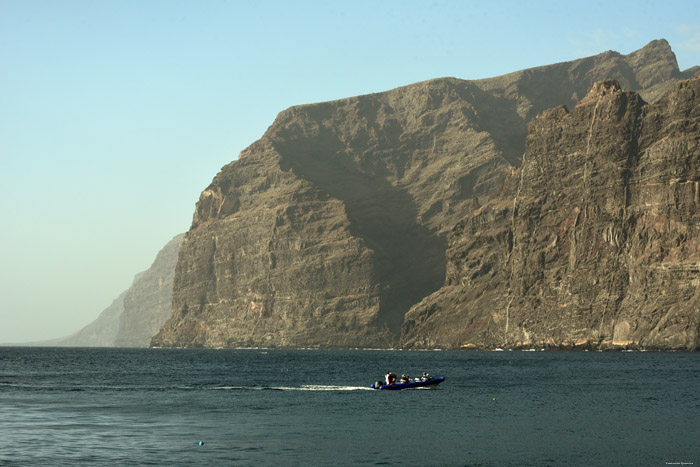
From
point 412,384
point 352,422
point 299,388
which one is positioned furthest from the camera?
point 299,388

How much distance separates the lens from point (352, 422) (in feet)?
223

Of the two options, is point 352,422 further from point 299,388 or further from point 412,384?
point 299,388

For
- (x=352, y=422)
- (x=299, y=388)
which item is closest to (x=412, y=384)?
(x=299, y=388)

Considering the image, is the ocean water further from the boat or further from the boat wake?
the boat

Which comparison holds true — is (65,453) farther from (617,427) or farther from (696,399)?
(696,399)

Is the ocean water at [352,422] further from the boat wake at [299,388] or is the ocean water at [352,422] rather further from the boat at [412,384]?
the boat at [412,384]

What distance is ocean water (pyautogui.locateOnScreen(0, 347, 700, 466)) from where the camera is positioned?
5038cm

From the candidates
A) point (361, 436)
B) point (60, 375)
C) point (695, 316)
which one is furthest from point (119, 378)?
point (695, 316)

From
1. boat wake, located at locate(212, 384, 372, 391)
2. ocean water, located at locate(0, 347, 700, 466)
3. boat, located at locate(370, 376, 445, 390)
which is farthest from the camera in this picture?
boat wake, located at locate(212, 384, 372, 391)

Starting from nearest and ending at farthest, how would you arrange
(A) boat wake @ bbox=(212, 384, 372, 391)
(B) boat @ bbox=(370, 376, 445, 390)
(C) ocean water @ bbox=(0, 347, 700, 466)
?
1. (C) ocean water @ bbox=(0, 347, 700, 466)
2. (B) boat @ bbox=(370, 376, 445, 390)
3. (A) boat wake @ bbox=(212, 384, 372, 391)

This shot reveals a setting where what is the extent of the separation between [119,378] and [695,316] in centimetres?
13322

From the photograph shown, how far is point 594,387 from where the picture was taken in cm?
10000

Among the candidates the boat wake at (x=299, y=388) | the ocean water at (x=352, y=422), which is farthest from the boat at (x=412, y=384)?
the boat wake at (x=299, y=388)

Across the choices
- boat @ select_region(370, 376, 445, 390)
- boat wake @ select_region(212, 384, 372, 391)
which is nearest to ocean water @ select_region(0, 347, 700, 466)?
boat wake @ select_region(212, 384, 372, 391)
